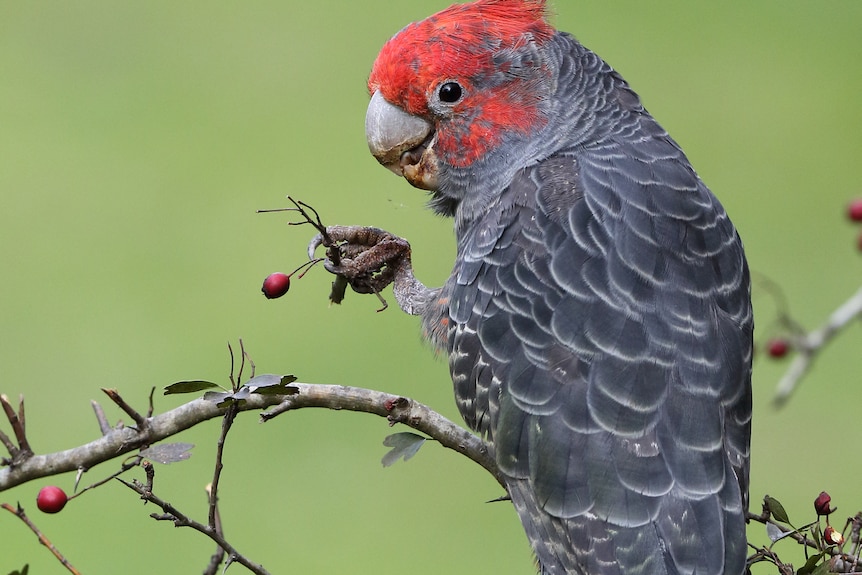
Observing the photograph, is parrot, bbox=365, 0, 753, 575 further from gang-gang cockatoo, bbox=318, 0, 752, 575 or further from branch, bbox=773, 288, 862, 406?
branch, bbox=773, 288, 862, 406

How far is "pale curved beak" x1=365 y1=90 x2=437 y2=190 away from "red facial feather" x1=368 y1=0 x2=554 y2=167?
0.10 ft

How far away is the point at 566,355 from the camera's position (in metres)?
2.20

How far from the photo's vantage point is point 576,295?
2.25 metres

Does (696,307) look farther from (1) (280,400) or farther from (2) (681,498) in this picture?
(1) (280,400)

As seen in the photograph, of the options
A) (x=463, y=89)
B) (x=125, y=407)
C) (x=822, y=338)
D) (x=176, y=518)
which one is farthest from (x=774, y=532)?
(x=463, y=89)

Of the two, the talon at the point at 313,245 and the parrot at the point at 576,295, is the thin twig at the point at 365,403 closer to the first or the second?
the parrot at the point at 576,295

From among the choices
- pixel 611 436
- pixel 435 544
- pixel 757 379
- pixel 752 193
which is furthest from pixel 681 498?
pixel 752 193

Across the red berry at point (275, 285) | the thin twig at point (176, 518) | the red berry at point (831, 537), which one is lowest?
the thin twig at point (176, 518)

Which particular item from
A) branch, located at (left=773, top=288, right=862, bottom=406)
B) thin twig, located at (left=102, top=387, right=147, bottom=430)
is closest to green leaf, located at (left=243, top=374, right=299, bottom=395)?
thin twig, located at (left=102, top=387, right=147, bottom=430)

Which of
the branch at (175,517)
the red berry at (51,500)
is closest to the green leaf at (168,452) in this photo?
the branch at (175,517)

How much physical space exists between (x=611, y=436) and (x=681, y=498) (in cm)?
18

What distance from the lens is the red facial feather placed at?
8.47 ft

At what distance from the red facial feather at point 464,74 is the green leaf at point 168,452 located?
117 cm

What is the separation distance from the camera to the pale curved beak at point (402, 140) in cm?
266
